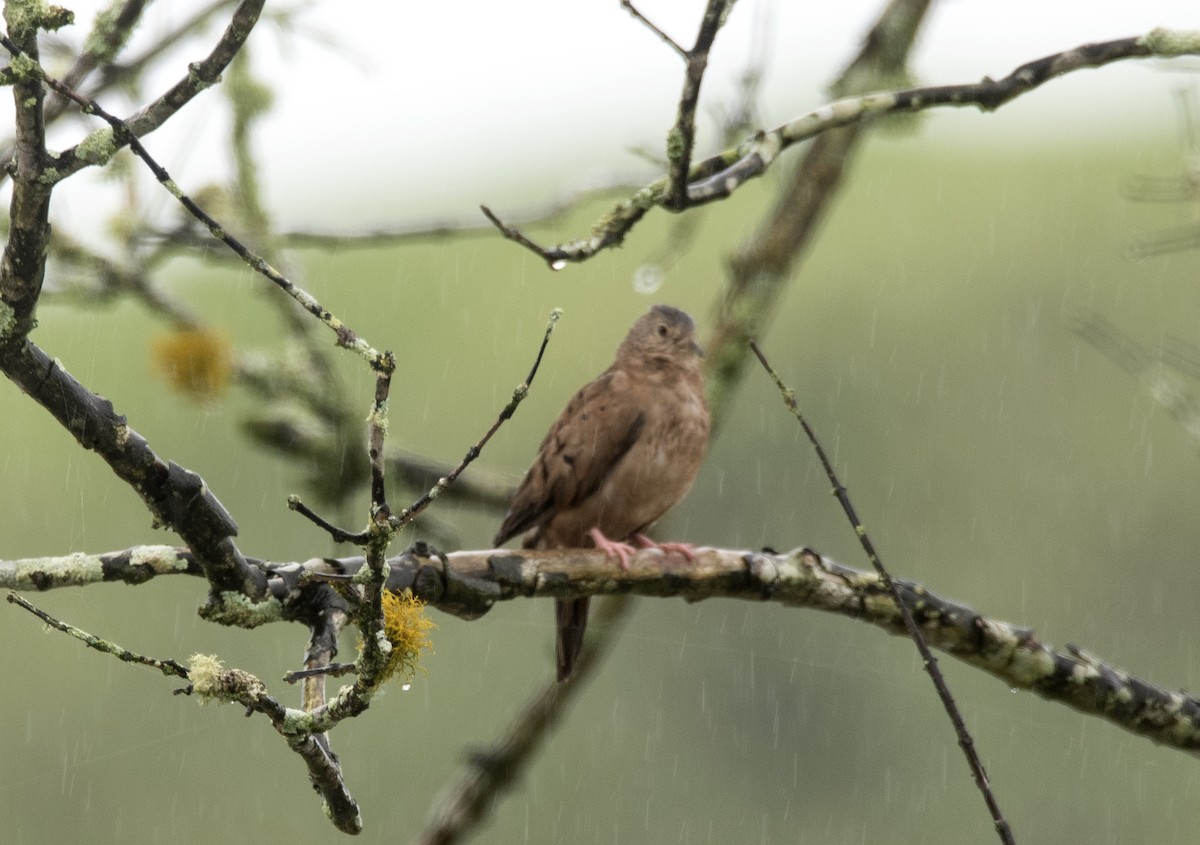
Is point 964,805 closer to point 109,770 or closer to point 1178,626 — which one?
point 1178,626

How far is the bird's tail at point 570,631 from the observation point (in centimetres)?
429

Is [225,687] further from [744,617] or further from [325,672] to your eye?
[744,617]

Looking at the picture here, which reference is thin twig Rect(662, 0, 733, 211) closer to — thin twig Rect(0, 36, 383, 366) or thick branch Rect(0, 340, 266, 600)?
thin twig Rect(0, 36, 383, 366)

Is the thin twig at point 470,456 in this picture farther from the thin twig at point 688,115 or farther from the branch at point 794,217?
the branch at point 794,217

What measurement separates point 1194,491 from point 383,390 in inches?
645

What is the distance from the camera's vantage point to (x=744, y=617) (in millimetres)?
16641

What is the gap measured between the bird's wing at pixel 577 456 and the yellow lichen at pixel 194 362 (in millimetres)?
1016

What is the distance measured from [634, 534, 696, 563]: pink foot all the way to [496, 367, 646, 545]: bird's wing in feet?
0.77

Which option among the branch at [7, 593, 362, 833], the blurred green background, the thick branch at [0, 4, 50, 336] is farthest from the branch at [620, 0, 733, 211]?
the blurred green background

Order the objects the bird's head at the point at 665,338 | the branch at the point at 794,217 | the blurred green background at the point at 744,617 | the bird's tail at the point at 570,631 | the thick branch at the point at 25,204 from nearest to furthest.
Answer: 1. the thick branch at the point at 25,204
2. the bird's tail at the point at 570,631
3. the branch at the point at 794,217
4. the bird's head at the point at 665,338
5. the blurred green background at the point at 744,617

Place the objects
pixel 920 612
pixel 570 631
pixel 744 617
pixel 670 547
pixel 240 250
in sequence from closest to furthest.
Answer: pixel 240 250 < pixel 920 612 < pixel 670 547 < pixel 570 631 < pixel 744 617

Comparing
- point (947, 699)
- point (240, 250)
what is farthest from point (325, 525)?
point (947, 699)

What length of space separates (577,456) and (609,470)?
0.12m

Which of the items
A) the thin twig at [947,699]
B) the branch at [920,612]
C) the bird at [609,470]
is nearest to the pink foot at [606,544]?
the bird at [609,470]
